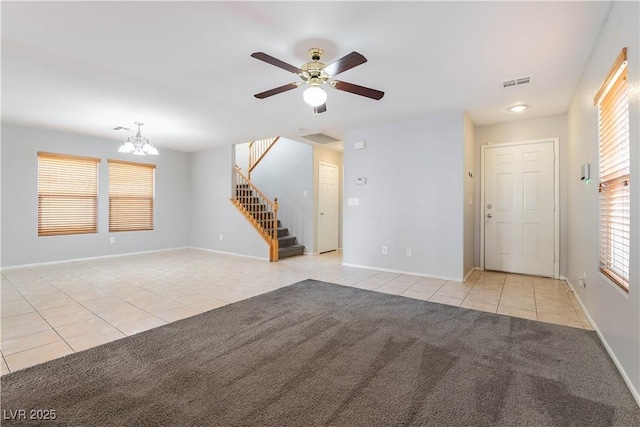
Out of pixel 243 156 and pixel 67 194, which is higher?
pixel 243 156

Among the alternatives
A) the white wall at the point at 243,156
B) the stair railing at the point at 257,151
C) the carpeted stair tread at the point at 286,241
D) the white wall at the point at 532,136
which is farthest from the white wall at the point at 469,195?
the white wall at the point at 243,156

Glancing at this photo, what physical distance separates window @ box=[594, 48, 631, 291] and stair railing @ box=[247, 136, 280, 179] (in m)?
6.37

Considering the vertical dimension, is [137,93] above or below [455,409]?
above

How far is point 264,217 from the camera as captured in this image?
7047mm

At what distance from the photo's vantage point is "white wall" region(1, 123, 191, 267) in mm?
5129

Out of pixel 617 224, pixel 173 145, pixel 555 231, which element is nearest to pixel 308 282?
pixel 617 224

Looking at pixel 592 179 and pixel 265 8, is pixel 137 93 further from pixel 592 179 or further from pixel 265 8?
pixel 592 179

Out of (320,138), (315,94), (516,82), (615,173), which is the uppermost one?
(320,138)

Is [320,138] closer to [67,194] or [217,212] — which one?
[217,212]

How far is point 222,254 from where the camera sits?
6.97 metres

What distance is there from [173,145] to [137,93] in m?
3.48

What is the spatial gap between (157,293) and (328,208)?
4313 millimetres

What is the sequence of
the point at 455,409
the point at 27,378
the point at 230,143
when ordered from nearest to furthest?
the point at 455,409, the point at 27,378, the point at 230,143

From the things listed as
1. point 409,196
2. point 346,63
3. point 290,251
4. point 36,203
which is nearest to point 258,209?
point 290,251
